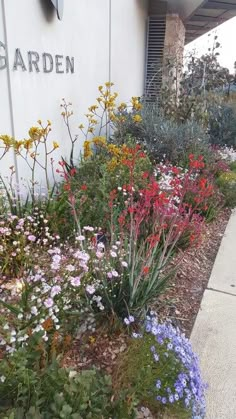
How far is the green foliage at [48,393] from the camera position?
1.49 m

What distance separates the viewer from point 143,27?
9.58m

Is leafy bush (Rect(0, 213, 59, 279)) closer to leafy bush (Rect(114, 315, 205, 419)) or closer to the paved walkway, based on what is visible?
leafy bush (Rect(114, 315, 205, 419))

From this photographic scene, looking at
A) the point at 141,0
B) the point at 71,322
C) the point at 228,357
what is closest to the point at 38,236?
the point at 71,322

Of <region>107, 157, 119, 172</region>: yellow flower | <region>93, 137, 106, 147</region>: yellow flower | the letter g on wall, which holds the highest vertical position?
the letter g on wall

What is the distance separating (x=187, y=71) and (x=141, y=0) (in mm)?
2047

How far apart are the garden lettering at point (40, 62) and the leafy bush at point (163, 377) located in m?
2.66

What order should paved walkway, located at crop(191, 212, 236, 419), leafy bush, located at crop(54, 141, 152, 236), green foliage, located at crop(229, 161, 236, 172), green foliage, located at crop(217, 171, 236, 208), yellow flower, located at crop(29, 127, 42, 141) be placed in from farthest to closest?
green foliage, located at crop(229, 161, 236, 172), green foliage, located at crop(217, 171, 236, 208), leafy bush, located at crop(54, 141, 152, 236), yellow flower, located at crop(29, 127, 42, 141), paved walkway, located at crop(191, 212, 236, 419)

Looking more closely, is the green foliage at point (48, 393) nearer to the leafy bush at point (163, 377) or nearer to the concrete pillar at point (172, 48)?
the leafy bush at point (163, 377)

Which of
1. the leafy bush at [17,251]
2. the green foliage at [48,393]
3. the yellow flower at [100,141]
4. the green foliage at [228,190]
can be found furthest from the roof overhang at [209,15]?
the green foliage at [48,393]

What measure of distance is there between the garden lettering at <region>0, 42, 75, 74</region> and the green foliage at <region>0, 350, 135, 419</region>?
2.63 meters

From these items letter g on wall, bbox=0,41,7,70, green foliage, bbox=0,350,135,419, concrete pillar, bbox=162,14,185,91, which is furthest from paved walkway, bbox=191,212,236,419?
concrete pillar, bbox=162,14,185,91

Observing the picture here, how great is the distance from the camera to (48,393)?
158 cm

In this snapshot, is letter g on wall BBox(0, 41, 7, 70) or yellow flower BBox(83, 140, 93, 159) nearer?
letter g on wall BBox(0, 41, 7, 70)

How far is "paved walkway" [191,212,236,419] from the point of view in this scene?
2.09m
